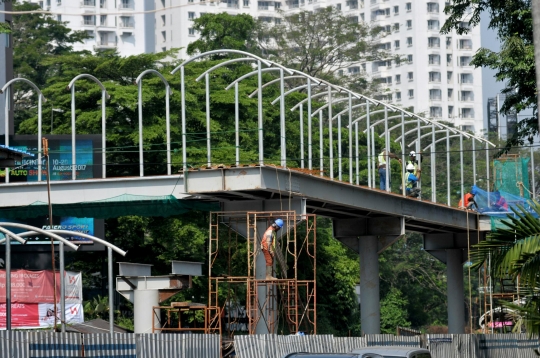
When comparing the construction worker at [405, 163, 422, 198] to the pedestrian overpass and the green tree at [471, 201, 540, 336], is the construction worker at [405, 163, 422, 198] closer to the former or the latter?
the pedestrian overpass

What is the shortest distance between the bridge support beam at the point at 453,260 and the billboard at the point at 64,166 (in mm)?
17846

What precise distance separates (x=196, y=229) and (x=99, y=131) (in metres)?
6.47

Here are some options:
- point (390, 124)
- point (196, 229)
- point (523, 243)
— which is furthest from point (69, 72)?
point (523, 243)

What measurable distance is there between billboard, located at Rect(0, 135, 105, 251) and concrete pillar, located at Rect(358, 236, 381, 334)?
33.2 ft

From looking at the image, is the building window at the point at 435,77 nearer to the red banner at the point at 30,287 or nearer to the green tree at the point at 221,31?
the green tree at the point at 221,31

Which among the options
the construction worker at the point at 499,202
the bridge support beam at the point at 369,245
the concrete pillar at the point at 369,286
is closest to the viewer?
the construction worker at the point at 499,202

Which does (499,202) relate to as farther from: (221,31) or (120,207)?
(221,31)

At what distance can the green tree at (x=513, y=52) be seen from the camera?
31391 millimetres

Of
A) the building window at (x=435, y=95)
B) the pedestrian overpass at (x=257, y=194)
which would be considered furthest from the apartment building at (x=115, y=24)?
the pedestrian overpass at (x=257, y=194)

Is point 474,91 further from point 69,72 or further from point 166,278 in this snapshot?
point 166,278

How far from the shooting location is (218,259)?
50.4 metres

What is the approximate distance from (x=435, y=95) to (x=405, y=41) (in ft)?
24.8

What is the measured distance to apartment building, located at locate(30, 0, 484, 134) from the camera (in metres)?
140

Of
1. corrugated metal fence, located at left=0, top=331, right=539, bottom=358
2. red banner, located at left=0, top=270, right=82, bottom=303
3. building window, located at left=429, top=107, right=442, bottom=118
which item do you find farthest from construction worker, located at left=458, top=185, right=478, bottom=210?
building window, located at left=429, top=107, right=442, bottom=118
